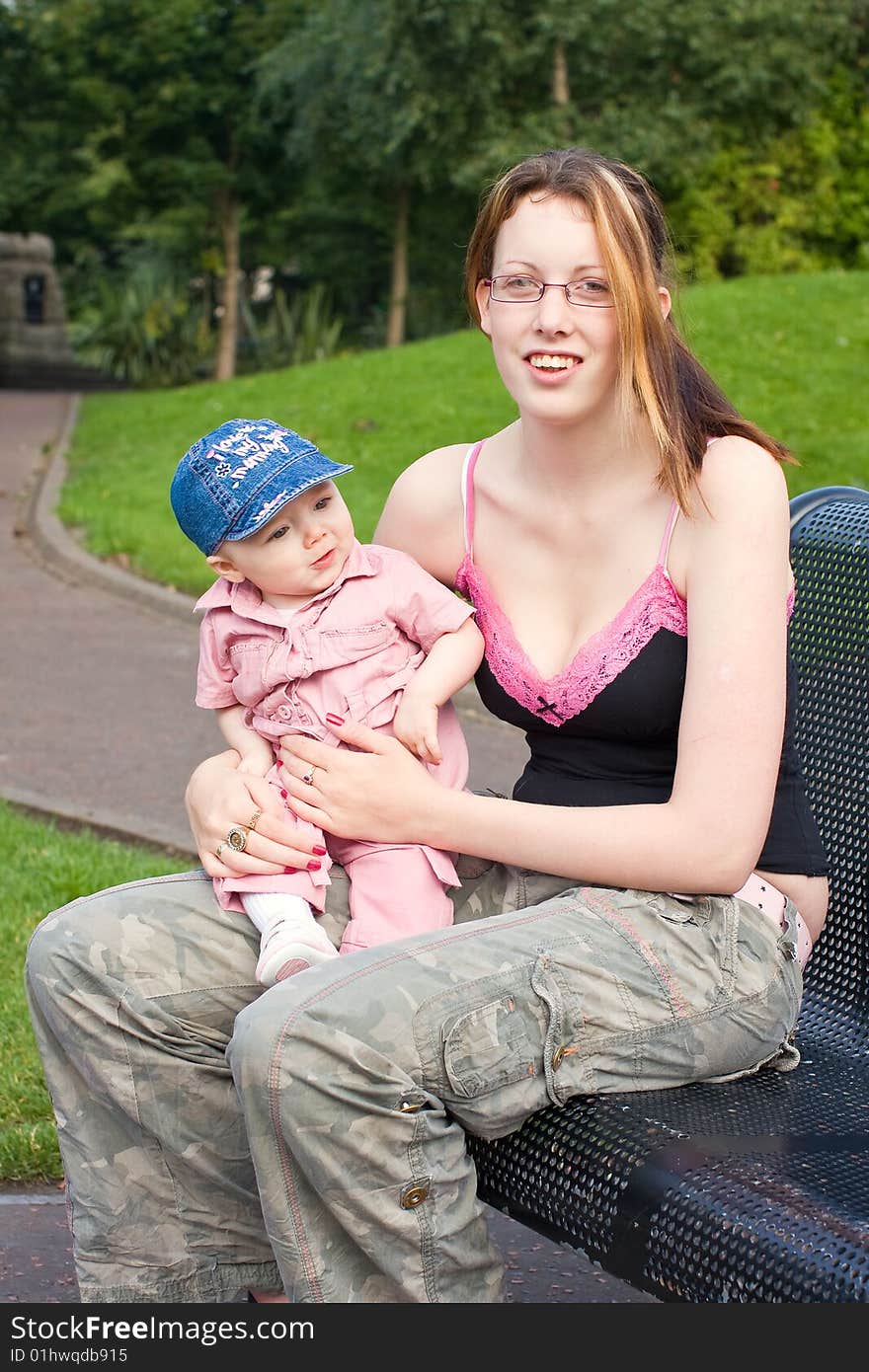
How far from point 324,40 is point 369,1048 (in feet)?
70.3

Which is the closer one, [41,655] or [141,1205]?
[141,1205]

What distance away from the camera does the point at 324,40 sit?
2153cm

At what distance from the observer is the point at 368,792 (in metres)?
2.36

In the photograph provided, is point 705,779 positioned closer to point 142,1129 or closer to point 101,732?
point 142,1129

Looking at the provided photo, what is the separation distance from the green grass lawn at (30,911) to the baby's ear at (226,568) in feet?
4.23

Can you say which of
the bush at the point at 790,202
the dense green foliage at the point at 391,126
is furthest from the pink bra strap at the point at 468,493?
the bush at the point at 790,202

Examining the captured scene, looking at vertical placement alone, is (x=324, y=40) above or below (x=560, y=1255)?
above

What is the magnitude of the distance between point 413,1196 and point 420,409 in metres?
10.7

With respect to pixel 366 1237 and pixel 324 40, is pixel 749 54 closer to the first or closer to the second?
pixel 324 40

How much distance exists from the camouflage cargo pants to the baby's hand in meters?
0.21

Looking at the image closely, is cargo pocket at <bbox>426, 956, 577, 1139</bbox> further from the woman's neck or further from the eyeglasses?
the eyeglasses

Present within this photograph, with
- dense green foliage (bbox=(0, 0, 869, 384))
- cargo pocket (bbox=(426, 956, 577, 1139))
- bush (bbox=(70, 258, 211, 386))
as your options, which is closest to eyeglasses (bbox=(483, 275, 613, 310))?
cargo pocket (bbox=(426, 956, 577, 1139))

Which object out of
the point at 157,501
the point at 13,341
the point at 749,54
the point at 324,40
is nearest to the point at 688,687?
the point at 157,501

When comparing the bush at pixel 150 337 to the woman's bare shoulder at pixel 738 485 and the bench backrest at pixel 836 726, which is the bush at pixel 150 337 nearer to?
the bench backrest at pixel 836 726
